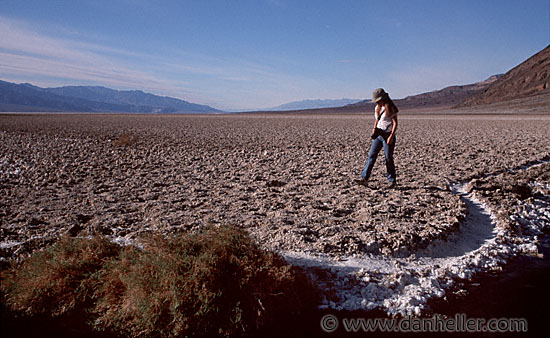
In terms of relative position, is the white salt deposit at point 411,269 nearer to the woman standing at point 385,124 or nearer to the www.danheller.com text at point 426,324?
the www.danheller.com text at point 426,324

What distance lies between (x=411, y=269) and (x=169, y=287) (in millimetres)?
2160

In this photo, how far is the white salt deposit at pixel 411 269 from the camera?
3.00 metres

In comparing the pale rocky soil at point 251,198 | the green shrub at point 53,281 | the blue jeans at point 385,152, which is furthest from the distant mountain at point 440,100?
the green shrub at point 53,281

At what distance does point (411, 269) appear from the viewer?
3.43 meters

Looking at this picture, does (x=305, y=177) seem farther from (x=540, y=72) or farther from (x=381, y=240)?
(x=540, y=72)

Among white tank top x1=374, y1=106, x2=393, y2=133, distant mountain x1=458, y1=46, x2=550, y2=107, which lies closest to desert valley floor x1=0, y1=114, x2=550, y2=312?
white tank top x1=374, y1=106, x2=393, y2=133

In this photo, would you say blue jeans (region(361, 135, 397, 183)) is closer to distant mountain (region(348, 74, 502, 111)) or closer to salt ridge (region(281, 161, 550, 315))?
salt ridge (region(281, 161, 550, 315))

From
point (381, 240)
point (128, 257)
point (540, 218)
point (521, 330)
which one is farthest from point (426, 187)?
point (128, 257)

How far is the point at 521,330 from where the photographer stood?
2725mm

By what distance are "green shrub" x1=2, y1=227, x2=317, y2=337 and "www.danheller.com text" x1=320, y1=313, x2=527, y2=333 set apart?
0.24 meters

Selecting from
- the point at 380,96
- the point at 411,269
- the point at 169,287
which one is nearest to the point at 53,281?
the point at 169,287

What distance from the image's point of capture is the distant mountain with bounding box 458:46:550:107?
66.4 meters

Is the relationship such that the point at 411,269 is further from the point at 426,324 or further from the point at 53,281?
the point at 53,281

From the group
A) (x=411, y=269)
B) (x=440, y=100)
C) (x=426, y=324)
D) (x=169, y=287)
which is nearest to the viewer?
(x=169, y=287)
